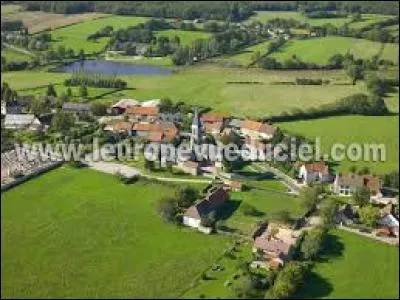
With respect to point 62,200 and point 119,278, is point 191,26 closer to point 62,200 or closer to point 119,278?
point 62,200

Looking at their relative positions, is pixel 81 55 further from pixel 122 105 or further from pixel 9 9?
pixel 9 9

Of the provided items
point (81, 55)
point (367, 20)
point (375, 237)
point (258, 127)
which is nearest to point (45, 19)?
point (81, 55)

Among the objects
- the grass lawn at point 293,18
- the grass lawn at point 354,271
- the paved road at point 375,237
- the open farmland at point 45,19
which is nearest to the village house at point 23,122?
the paved road at point 375,237

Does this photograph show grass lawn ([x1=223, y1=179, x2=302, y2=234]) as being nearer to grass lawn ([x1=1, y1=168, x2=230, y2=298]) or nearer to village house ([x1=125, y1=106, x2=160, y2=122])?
grass lawn ([x1=1, y1=168, x2=230, y2=298])

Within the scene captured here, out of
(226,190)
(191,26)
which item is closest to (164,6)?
(191,26)

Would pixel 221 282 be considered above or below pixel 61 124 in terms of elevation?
below
